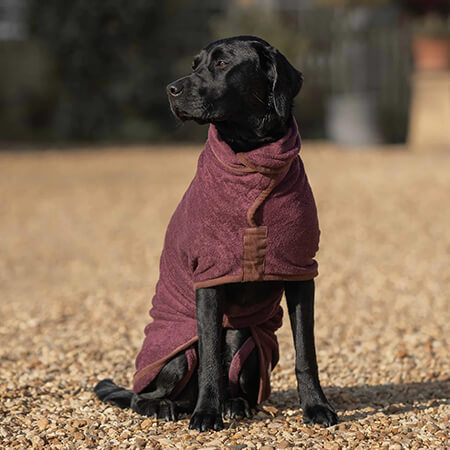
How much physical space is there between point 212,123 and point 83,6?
15.4m

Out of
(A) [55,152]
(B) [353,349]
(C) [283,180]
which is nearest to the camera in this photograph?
(C) [283,180]

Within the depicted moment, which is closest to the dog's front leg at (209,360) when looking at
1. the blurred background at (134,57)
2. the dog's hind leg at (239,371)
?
the dog's hind leg at (239,371)

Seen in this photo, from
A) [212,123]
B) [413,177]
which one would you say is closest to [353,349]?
[212,123]

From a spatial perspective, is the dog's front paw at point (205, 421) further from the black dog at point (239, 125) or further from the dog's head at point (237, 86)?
the dog's head at point (237, 86)

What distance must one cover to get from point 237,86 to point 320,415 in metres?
1.22

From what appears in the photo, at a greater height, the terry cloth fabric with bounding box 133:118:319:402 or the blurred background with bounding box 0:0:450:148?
the blurred background with bounding box 0:0:450:148

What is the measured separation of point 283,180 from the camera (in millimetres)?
2932

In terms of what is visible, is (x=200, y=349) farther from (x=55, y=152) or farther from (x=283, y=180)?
(x=55, y=152)

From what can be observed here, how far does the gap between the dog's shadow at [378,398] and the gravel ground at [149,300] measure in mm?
11

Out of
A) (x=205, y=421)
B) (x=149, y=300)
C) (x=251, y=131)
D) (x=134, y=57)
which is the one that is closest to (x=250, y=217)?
(x=251, y=131)

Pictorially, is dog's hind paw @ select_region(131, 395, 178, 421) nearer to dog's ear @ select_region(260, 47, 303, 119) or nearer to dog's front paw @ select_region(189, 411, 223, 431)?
dog's front paw @ select_region(189, 411, 223, 431)

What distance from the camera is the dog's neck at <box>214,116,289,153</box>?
2.95m

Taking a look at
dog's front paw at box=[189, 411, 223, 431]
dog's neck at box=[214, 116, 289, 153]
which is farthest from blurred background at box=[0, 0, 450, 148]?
dog's front paw at box=[189, 411, 223, 431]

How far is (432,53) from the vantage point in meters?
15.9
